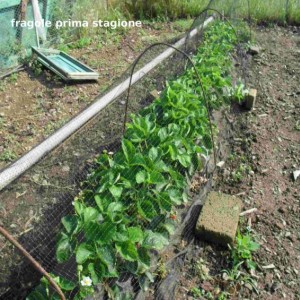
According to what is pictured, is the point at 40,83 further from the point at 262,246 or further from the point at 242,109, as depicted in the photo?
the point at 262,246

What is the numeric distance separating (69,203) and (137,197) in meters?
0.70

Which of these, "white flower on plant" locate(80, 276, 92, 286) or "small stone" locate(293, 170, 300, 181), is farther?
"small stone" locate(293, 170, 300, 181)

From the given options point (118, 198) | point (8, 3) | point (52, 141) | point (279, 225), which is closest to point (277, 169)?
point (279, 225)

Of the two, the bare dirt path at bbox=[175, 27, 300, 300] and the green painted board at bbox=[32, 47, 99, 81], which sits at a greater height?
the green painted board at bbox=[32, 47, 99, 81]

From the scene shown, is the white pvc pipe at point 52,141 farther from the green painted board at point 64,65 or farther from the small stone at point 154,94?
the green painted board at point 64,65

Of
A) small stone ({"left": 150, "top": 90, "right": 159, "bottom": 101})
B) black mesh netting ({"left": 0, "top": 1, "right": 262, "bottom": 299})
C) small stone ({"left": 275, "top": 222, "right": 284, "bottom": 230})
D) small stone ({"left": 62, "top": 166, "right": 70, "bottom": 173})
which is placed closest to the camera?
black mesh netting ({"left": 0, "top": 1, "right": 262, "bottom": 299})

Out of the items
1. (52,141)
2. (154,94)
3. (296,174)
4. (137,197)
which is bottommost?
(296,174)

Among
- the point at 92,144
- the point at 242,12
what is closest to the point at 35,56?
the point at 92,144

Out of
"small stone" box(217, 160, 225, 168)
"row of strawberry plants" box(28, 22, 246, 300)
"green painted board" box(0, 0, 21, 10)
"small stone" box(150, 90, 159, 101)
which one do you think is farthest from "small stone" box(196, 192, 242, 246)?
"green painted board" box(0, 0, 21, 10)

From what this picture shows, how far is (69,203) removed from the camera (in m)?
3.04

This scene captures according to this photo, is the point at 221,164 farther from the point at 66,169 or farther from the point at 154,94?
the point at 66,169

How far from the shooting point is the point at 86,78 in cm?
518

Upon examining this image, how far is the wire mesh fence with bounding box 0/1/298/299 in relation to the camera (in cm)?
222

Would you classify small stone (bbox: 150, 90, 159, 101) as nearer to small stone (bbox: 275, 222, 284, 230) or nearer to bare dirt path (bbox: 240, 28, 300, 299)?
bare dirt path (bbox: 240, 28, 300, 299)
